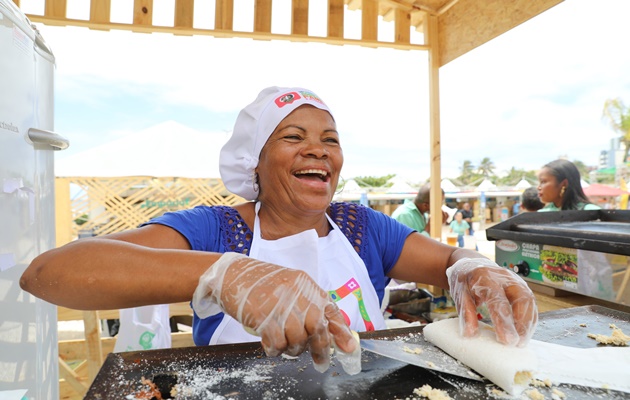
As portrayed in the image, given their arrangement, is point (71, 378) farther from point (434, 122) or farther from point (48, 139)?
point (434, 122)

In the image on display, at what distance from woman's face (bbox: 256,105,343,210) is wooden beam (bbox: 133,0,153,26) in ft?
9.11

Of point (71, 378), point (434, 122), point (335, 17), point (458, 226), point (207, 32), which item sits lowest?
point (71, 378)

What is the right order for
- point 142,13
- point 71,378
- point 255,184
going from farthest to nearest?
point 142,13, point 71,378, point 255,184

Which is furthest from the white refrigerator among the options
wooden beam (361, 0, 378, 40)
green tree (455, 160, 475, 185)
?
green tree (455, 160, 475, 185)

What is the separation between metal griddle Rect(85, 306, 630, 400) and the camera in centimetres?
91

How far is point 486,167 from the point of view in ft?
175

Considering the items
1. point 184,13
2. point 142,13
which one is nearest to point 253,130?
point 184,13

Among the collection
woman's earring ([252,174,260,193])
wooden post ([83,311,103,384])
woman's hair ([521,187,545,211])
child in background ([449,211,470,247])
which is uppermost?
woman's earring ([252,174,260,193])

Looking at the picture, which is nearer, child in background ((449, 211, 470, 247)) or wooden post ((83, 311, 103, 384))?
wooden post ((83, 311, 103, 384))

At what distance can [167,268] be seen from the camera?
3.18 ft

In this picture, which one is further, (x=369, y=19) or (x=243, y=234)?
(x=369, y=19)

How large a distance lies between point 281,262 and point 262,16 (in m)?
3.09

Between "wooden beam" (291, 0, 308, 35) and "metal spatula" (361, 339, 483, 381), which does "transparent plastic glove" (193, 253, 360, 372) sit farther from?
"wooden beam" (291, 0, 308, 35)

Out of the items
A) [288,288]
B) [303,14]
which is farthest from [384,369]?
→ [303,14]
